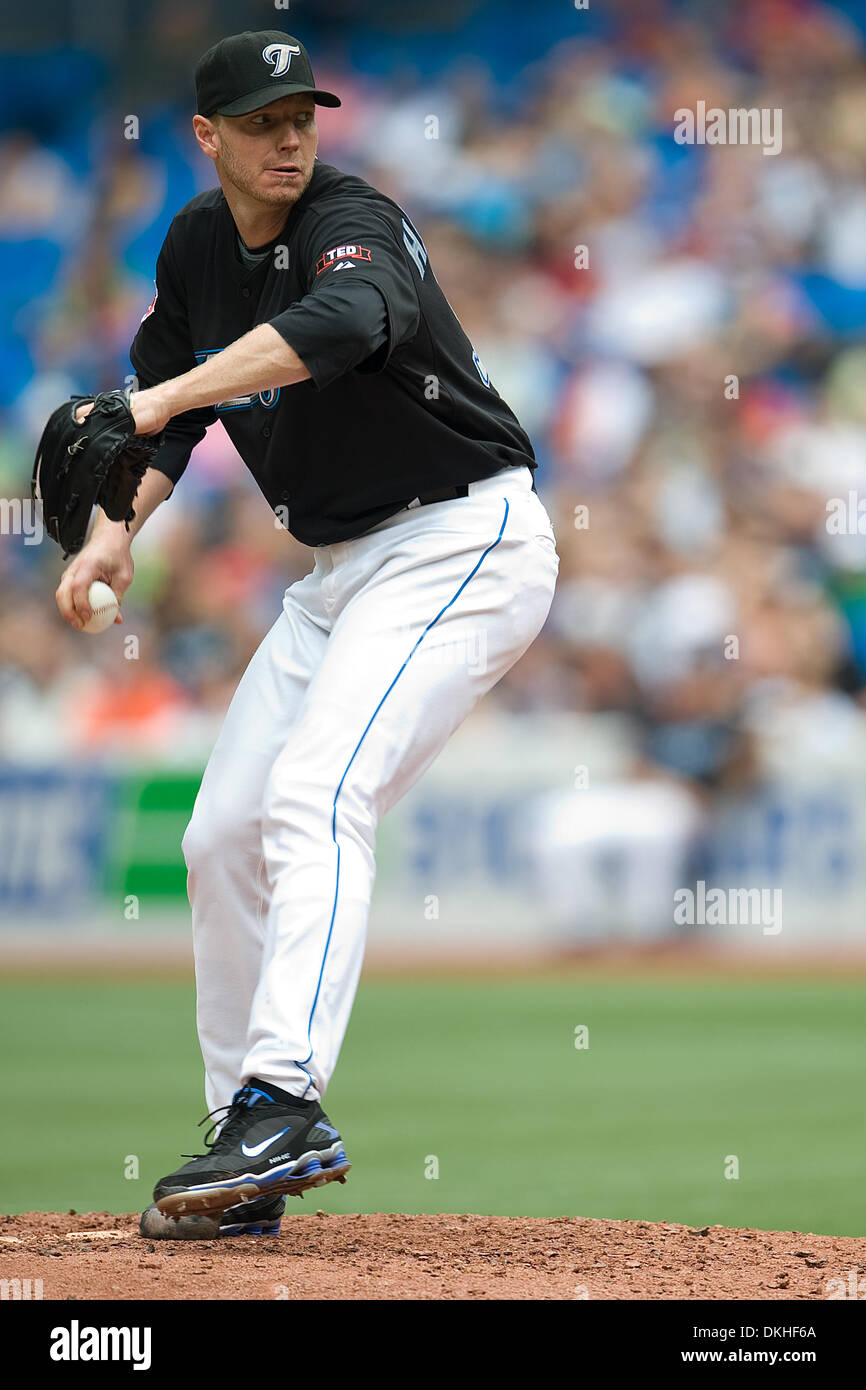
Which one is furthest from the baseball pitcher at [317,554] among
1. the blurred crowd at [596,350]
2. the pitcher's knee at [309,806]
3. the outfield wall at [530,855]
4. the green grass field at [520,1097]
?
the blurred crowd at [596,350]

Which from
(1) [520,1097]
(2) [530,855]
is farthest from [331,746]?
(2) [530,855]

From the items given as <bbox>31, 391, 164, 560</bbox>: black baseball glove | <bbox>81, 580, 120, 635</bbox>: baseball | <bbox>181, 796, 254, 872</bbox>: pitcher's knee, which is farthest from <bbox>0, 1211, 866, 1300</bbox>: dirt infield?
<bbox>31, 391, 164, 560</bbox>: black baseball glove

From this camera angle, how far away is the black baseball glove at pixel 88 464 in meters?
3.47

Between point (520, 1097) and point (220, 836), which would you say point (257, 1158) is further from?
point (520, 1097)

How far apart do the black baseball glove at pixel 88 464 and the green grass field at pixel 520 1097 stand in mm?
1916

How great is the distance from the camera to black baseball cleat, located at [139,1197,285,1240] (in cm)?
372

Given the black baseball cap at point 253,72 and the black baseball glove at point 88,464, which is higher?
the black baseball cap at point 253,72

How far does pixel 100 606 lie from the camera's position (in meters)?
3.78

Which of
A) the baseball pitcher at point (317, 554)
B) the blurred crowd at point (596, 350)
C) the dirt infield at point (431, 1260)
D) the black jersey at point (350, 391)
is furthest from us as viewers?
the blurred crowd at point (596, 350)

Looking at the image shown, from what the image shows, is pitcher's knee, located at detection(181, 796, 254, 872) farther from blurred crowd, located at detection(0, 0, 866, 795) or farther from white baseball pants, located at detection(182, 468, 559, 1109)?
blurred crowd, located at detection(0, 0, 866, 795)

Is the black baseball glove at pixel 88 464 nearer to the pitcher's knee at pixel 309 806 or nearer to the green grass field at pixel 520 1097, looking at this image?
the pitcher's knee at pixel 309 806

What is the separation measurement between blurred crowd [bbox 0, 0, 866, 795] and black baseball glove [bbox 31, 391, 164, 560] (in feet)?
23.1

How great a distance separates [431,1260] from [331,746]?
1037 millimetres

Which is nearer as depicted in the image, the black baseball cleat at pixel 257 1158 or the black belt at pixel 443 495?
the black baseball cleat at pixel 257 1158
